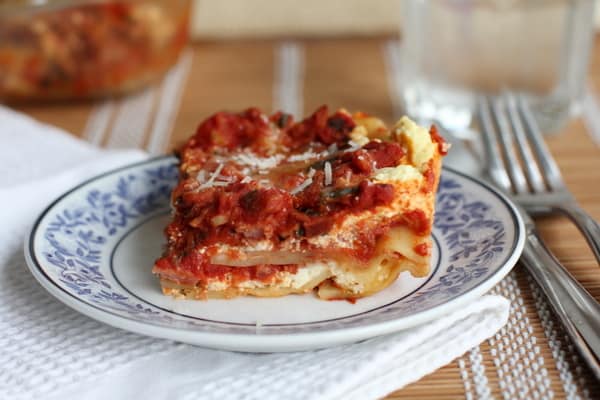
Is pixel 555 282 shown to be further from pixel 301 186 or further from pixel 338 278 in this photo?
pixel 301 186

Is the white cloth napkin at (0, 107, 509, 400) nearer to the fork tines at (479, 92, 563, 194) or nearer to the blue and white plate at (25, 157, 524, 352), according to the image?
the blue and white plate at (25, 157, 524, 352)

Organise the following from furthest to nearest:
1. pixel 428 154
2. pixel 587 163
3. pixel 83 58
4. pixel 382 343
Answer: pixel 83 58, pixel 587 163, pixel 428 154, pixel 382 343

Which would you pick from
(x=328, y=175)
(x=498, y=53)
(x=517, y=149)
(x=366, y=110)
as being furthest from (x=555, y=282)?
(x=366, y=110)

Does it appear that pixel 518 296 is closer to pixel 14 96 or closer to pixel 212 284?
pixel 212 284

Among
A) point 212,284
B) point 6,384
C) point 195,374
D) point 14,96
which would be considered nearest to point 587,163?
point 212,284

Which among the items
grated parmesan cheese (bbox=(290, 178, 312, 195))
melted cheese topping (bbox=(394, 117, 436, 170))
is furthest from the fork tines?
grated parmesan cheese (bbox=(290, 178, 312, 195))

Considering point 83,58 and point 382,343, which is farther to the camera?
point 83,58

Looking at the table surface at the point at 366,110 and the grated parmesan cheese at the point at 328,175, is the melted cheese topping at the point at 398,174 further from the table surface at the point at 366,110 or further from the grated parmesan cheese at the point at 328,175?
the table surface at the point at 366,110
